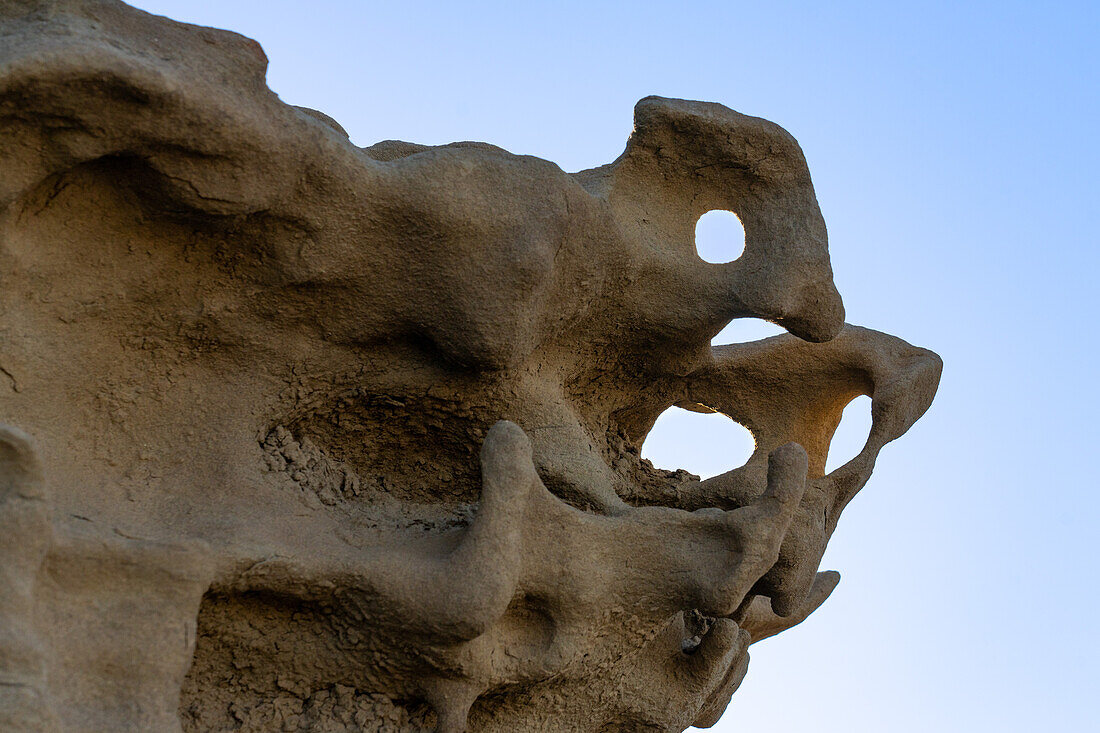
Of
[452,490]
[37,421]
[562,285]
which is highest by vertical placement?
[562,285]

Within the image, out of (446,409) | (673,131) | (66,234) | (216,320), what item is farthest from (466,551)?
(673,131)

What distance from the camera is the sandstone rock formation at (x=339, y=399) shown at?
2.02 metres

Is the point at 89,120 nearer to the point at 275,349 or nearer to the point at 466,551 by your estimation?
the point at 275,349

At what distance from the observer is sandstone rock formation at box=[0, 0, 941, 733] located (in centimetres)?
202

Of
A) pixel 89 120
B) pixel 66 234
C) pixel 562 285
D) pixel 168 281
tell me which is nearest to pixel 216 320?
pixel 168 281

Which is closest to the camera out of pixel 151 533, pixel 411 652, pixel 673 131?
pixel 151 533

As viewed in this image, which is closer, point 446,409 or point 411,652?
point 411,652

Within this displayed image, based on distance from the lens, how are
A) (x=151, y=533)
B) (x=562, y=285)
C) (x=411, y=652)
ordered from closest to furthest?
(x=151, y=533)
(x=411, y=652)
(x=562, y=285)

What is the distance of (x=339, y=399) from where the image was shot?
253cm

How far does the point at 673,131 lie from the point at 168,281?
1.03 meters

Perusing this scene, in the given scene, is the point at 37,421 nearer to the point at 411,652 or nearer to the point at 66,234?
the point at 66,234

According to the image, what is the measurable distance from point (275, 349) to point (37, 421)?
0.42 meters

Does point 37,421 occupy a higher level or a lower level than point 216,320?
lower

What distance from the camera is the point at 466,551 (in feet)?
7.35
